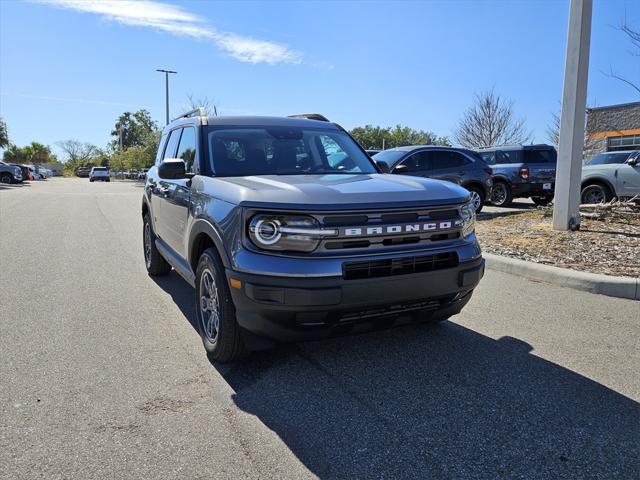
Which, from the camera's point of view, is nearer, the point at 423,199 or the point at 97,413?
the point at 97,413

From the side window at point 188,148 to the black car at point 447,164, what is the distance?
7.05m

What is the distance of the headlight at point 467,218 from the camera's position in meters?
3.57

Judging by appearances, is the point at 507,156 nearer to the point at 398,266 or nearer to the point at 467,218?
the point at 467,218

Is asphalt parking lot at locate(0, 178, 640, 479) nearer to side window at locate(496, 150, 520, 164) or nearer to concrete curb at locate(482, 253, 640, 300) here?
concrete curb at locate(482, 253, 640, 300)

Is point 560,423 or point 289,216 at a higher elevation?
point 289,216

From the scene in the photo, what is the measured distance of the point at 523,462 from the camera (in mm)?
2488

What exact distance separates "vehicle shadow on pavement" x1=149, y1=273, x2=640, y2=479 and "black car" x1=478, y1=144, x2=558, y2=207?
11482 millimetres

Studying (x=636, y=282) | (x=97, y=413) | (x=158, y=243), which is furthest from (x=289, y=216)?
(x=636, y=282)

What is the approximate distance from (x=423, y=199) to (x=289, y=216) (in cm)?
93

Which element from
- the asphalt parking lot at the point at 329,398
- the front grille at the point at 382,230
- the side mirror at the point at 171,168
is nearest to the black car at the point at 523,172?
the asphalt parking lot at the point at 329,398

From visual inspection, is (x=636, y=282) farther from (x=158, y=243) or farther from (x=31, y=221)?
(x=31, y=221)

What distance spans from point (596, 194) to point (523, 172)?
6.99ft

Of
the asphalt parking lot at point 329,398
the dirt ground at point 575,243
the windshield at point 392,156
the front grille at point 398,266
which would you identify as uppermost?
the windshield at point 392,156

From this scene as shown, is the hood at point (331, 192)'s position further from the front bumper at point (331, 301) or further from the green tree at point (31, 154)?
the green tree at point (31, 154)
